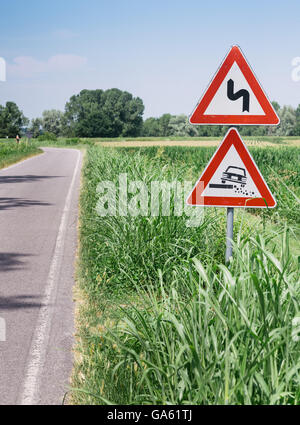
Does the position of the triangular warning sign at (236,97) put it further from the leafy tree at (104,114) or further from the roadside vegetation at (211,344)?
the leafy tree at (104,114)

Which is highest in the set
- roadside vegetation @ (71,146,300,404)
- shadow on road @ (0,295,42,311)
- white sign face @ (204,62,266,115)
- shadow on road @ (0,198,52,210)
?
white sign face @ (204,62,266,115)

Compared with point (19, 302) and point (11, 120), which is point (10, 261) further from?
point (11, 120)

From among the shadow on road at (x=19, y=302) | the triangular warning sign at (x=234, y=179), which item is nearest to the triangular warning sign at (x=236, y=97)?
the triangular warning sign at (x=234, y=179)

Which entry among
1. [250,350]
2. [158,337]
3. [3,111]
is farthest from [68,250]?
[3,111]

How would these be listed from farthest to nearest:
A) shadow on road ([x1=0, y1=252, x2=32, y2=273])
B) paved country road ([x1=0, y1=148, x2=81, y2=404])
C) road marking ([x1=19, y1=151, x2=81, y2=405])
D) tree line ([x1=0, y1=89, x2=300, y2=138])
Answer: tree line ([x1=0, y1=89, x2=300, y2=138])
shadow on road ([x1=0, y1=252, x2=32, y2=273])
paved country road ([x1=0, y1=148, x2=81, y2=404])
road marking ([x1=19, y1=151, x2=81, y2=405])

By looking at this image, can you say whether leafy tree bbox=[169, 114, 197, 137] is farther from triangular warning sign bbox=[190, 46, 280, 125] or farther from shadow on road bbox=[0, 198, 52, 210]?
triangular warning sign bbox=[190, 46, 280, 125]

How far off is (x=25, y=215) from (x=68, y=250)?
3.80 meters

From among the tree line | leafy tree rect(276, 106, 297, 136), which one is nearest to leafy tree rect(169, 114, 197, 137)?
the tree line

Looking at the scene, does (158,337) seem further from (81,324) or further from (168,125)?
(168,125)

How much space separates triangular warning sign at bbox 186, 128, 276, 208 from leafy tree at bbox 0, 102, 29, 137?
431 feet

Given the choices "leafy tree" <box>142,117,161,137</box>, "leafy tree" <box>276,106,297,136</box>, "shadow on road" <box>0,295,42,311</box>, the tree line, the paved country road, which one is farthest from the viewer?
"leafy tree" <box>142,117,161,137</box>

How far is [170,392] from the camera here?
273 centimetres

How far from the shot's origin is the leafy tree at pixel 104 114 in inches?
4978

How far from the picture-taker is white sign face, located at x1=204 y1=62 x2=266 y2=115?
3.86 meters
